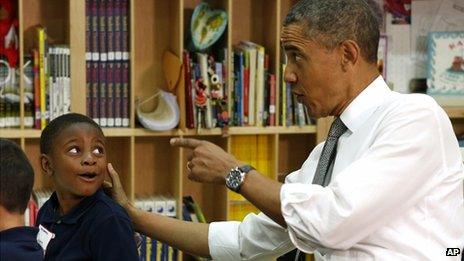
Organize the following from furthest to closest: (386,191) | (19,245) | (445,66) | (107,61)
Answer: (445,66) < (107,61) < (386,191) < (19,245)

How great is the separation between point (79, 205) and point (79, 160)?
11 cm

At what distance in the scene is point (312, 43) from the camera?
172 centimetres

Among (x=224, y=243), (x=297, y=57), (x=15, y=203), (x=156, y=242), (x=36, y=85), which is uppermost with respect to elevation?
(x=297, y=57)

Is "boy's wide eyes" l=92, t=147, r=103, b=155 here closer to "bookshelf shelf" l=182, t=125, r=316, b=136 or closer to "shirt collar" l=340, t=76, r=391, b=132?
"shirt collar" l=340, t=76, r=391, b=132

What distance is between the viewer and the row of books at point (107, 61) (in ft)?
10.2

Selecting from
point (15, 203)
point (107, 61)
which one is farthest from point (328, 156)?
point (107, 61)

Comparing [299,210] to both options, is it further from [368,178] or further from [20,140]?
[20,140]

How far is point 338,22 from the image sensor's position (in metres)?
1.71

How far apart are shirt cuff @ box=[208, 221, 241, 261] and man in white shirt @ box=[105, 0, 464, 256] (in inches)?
14.4

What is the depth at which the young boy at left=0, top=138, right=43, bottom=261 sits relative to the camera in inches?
56.0

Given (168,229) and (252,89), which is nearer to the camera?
(168,229)

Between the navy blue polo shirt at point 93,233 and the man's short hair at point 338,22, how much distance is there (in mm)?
627

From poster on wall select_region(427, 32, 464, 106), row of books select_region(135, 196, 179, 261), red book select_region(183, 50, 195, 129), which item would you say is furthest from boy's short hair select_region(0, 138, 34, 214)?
poster on wall select_region(427, 32, 464, 106)
